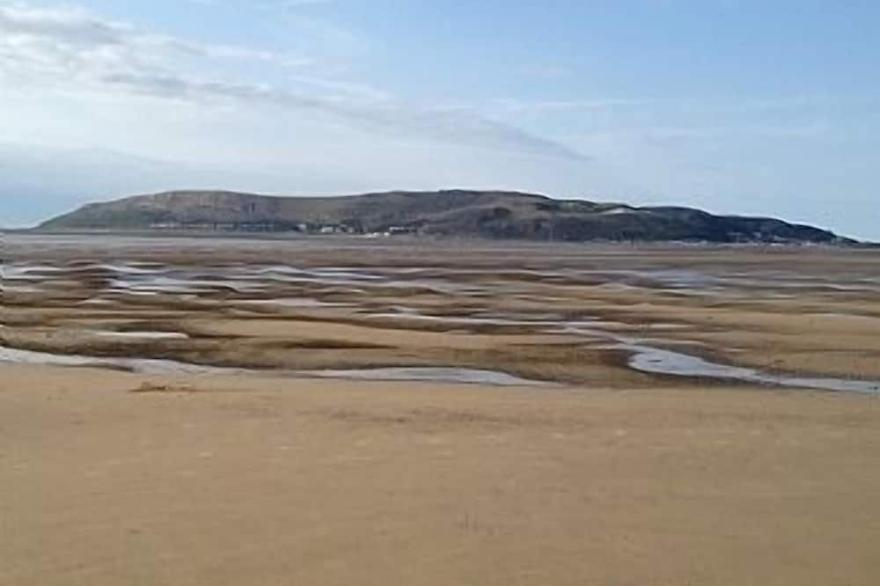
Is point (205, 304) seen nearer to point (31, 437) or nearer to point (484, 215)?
point (31, 437)

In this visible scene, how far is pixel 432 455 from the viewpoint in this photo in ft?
33.7

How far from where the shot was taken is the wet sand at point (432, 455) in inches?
280

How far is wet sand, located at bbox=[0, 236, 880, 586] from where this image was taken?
7109mm

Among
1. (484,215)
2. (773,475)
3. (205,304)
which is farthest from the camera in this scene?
(484,215)

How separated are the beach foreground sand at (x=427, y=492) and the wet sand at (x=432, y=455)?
28 millimetres

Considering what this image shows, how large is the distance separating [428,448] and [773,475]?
302 cm

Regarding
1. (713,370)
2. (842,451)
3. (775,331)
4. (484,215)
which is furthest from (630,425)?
(484,215)

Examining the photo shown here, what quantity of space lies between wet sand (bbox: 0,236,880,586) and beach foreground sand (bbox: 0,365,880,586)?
28mm

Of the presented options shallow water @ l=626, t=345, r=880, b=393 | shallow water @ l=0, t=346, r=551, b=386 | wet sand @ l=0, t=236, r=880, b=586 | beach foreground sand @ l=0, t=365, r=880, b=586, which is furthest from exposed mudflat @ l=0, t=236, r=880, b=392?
beach foreground sand @ l=0, t=365, r=880, b=586

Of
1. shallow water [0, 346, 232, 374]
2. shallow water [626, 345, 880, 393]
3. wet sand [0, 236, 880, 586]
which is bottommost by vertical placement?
shallow water [0, 346, 232, 374]

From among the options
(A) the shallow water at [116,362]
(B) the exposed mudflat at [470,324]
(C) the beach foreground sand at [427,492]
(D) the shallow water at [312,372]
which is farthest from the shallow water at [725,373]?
(A) the shallow water at [116,362]

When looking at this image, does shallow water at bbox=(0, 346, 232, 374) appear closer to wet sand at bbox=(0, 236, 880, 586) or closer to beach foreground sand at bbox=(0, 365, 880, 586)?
wet sand at bbox=(0, 236, 880, 586)

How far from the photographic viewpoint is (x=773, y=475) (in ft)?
32.2

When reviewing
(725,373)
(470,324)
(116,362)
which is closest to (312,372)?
(116,362)
